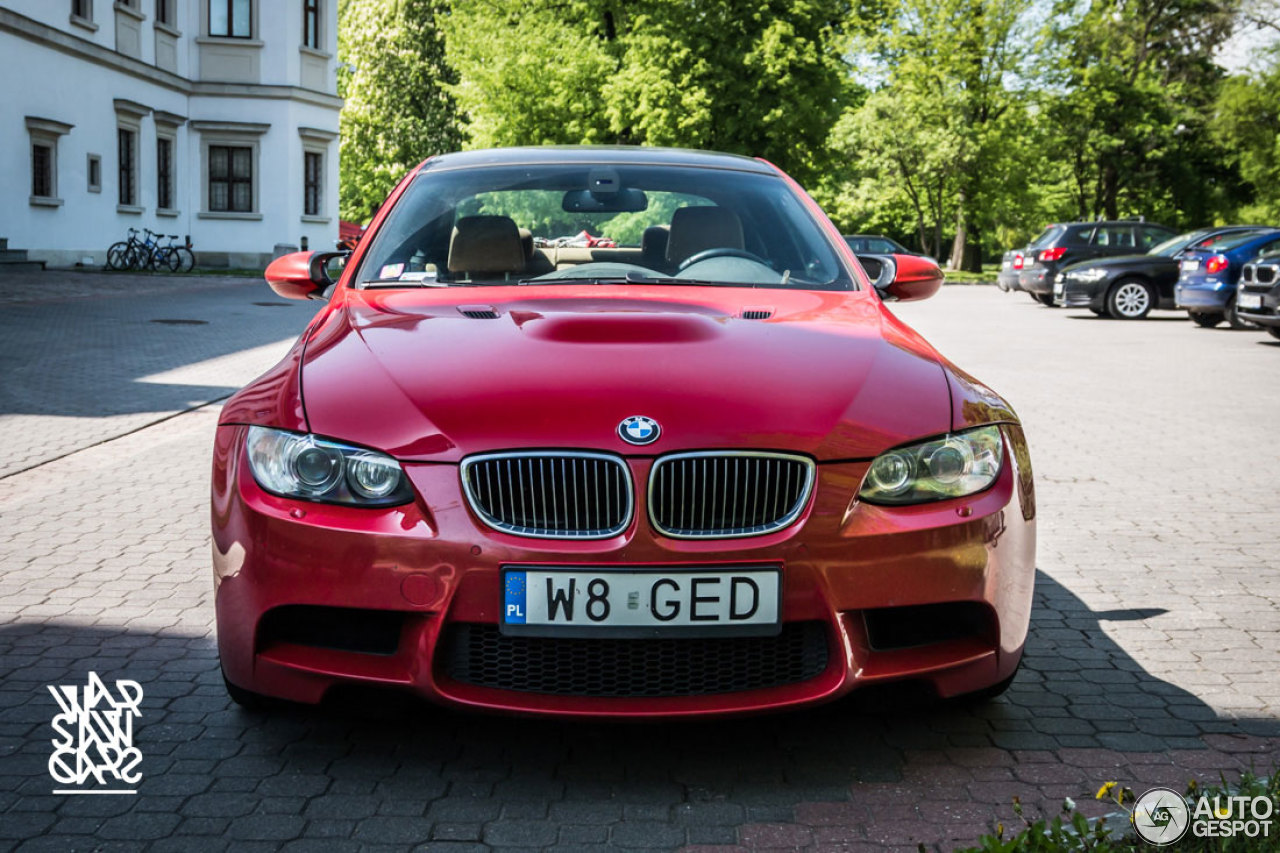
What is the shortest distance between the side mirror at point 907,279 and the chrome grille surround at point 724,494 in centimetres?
199

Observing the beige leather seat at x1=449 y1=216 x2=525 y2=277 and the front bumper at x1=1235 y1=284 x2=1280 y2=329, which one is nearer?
the beige leather seat at x1=449 y1=216 x2=525 y2=277

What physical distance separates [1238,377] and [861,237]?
91.8ft

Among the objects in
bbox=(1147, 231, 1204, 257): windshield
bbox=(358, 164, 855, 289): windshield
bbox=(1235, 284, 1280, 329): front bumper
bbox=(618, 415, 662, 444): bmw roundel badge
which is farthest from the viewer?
bbox=(1147, 231, 1204, 257): windshield

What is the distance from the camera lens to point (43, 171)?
30859 millimetres

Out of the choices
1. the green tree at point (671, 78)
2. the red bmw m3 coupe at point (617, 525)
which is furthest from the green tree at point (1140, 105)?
the red bmw m3 coupe at point (617, 525)

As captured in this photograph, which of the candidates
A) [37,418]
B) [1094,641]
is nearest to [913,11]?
[37,418]

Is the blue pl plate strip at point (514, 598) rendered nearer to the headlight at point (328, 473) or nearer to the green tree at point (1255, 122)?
the headlight at point (328, 473)

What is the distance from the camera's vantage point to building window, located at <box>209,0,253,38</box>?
123 feet

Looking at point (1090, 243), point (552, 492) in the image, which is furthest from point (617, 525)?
point (1090, 243)

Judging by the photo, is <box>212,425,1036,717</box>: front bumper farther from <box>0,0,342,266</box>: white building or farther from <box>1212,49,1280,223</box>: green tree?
<box>1212,49,1280,223</box>: green tree

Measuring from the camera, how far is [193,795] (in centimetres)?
310

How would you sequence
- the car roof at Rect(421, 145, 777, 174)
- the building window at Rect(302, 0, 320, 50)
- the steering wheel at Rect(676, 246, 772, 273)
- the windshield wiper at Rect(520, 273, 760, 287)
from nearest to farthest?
the windshield wiper at Rect(520, 273, 760, 287) → the steering wheel at Rect(676, 246, 772, 273) → the car roof at Rect(421, 145, 777, 174) → the building window at Rect(302, 0, 320, 50)

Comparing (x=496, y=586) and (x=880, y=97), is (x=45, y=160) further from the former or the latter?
(x=496, y=586)

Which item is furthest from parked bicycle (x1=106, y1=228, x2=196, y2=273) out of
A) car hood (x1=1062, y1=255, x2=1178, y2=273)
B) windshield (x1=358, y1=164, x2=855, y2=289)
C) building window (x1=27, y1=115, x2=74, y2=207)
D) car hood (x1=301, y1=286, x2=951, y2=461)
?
car hood (x1=301, y1=286, x2=951, y2=461)
